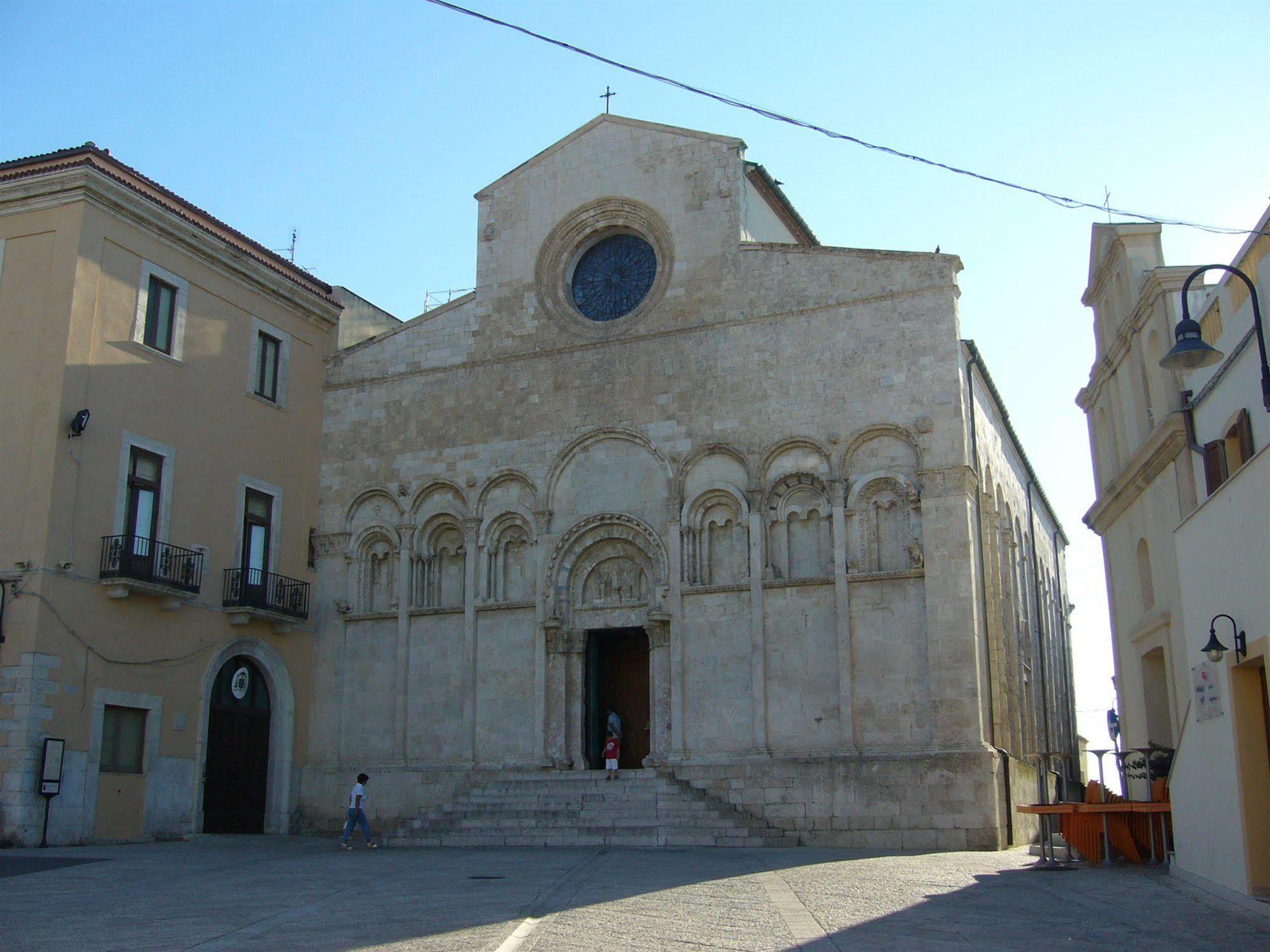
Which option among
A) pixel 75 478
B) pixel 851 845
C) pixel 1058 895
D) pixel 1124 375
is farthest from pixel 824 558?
pixel 75 478

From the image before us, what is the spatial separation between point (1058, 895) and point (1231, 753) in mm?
2278

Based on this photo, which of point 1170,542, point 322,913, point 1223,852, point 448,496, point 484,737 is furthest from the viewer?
point 448,496

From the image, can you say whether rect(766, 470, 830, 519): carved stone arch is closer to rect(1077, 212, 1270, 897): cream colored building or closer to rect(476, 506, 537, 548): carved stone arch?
rect(476, 506, 537, 548): carved stone arch

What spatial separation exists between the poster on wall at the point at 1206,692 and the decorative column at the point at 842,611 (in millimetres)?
8525

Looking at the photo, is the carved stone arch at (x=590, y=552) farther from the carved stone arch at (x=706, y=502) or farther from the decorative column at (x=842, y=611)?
the decorative column at (x=842, y=611)

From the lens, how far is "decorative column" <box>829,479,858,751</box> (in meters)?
20.6

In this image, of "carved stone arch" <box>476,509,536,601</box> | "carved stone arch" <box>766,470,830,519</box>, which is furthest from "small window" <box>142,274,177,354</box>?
"carved stone arch" <box>766,470,830,519</box>

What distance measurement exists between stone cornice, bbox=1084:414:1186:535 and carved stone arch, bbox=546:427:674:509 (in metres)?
8.26

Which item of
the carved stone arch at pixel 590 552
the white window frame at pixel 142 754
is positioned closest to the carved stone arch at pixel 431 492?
the carved stone arch at pixel 590 552

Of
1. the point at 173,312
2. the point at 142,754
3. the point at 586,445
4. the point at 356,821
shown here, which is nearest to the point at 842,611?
the point at 586,445

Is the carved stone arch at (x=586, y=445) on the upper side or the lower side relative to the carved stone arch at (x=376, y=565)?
upper

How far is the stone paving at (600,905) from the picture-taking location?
353 inches

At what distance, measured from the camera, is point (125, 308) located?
842 inches

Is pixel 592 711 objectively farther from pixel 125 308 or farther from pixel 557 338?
pixel 125 308
